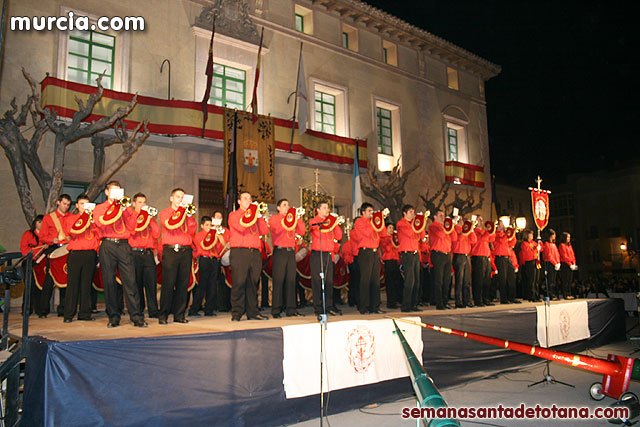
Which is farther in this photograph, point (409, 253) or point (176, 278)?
point (409, 253)

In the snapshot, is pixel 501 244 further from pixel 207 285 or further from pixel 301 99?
pixel 301 99

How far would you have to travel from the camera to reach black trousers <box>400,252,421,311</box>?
31.2 feet

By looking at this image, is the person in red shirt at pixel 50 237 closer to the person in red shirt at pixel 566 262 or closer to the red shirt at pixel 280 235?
the red shirt at pixel 280 235

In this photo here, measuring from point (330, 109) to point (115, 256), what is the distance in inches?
566

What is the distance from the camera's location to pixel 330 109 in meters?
20.0

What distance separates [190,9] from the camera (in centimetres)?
1562

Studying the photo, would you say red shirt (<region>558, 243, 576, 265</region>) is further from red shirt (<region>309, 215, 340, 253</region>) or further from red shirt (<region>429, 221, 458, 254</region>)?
red shirt (<region>309, 215, 340, 253</region>)

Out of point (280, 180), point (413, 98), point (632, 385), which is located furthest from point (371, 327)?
point (413, 98)

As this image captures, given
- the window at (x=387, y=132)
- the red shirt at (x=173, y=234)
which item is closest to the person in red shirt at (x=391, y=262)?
the red shirt at (x=173, y=234)

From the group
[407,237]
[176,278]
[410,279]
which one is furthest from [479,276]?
[176,278]

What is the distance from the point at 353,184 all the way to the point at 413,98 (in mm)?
6772

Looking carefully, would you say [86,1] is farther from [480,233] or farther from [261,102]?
[480,233]

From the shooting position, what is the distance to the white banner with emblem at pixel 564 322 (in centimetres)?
978

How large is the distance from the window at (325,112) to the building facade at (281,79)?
1.9 inches
